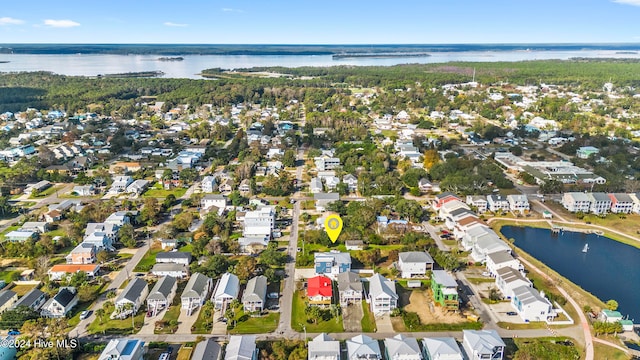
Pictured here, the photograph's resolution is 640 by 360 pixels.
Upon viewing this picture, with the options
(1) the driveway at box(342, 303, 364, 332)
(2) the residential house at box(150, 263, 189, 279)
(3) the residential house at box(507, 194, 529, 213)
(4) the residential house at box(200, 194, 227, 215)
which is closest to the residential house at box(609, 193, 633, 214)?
(3) the residential house at box(507, 194, 529, 213)

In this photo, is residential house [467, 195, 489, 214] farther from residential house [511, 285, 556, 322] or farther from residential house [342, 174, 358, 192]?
residential house [511, 285, 556, 322]

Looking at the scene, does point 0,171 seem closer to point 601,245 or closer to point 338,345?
point 338,345

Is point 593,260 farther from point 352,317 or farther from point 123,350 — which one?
point 123,350

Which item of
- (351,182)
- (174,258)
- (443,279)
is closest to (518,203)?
(351,182)

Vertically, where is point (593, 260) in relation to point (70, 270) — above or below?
below

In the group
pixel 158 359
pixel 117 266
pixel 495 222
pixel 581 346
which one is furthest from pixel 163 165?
pixel 581 346
